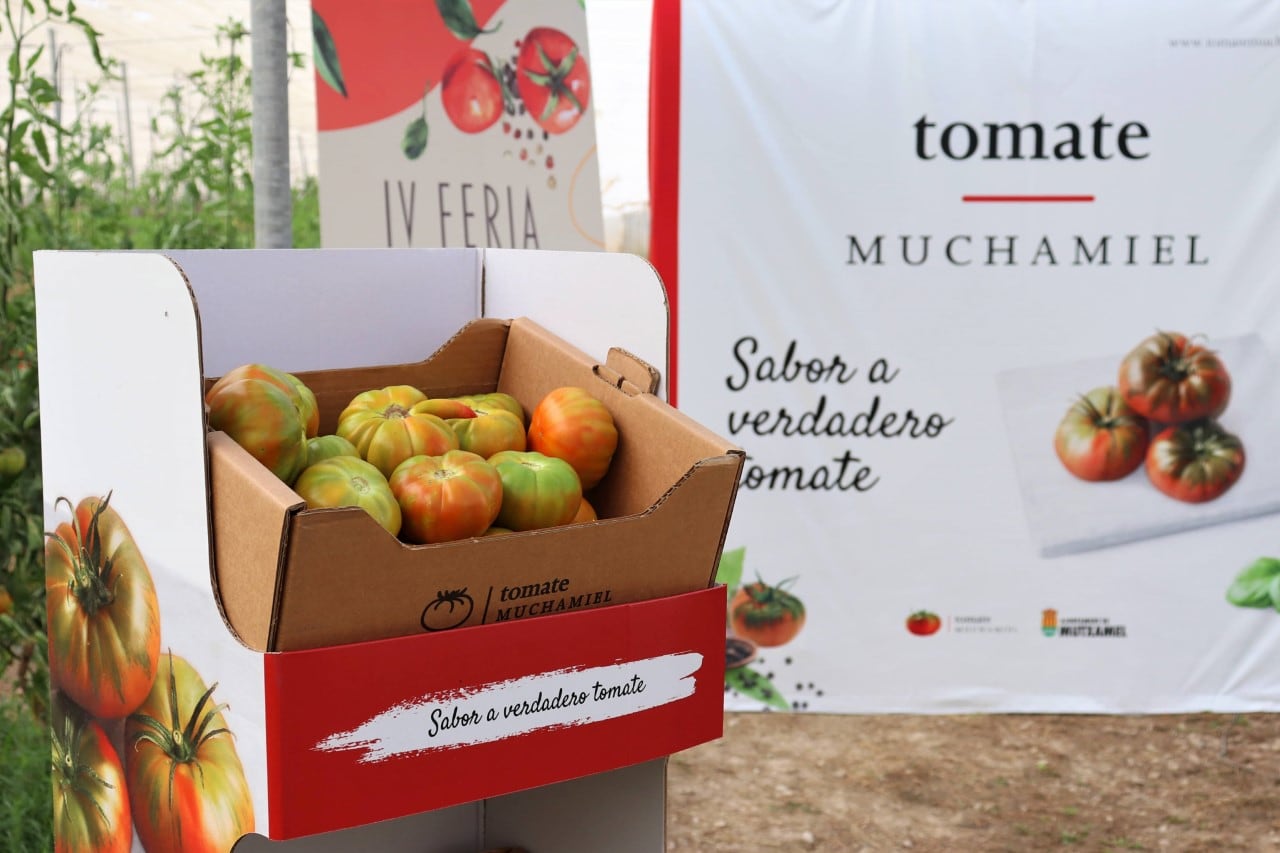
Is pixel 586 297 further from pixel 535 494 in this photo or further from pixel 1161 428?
pixel 1161 428

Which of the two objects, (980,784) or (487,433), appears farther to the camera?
(980,784)

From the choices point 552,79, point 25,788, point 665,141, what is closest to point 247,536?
point 25,788

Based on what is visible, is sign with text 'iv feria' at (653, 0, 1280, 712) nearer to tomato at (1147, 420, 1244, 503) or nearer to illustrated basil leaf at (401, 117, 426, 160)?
tomato at (1147, 420, 1244, 503)

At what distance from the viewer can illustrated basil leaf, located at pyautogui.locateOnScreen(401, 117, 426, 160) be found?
2352mm

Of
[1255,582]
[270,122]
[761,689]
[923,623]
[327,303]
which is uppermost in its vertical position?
[270,122]

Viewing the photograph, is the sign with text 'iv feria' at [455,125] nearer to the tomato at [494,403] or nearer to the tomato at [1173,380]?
the tomato at [494,403]

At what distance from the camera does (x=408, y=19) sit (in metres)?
2.37

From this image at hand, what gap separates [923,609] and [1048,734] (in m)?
0.61

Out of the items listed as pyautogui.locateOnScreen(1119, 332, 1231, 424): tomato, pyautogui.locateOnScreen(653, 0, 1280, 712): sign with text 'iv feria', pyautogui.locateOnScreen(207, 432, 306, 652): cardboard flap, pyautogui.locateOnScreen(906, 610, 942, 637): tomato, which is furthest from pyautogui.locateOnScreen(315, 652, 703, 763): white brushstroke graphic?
pyautogui.locateOnScreen(1119, 332, 1231, 424): tomato

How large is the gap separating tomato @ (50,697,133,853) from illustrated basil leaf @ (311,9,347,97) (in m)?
1.36

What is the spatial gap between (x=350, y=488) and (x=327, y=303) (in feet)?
1.34

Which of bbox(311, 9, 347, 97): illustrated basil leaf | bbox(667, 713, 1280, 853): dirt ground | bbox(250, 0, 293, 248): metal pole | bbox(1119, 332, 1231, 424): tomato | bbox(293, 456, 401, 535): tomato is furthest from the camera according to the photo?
bbox(1119, 332, 1231, 424): tomato

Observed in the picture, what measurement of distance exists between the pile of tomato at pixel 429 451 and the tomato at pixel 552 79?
4.22ft

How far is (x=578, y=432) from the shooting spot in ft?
4.24
